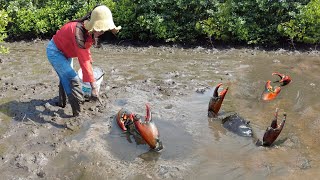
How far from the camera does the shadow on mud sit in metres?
5.68

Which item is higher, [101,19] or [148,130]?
[101,19]

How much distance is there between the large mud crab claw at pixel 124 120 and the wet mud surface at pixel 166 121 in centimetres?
10

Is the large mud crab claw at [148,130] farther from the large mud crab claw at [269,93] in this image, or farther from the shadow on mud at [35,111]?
the large mud crab claw at [269,93]

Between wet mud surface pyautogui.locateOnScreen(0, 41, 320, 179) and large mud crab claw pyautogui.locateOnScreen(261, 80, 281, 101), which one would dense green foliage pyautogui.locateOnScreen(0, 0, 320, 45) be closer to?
wet mud surface pyautogui.locateOnScreen(0, 41, 320, 179)

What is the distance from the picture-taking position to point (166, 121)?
5684 millimetres

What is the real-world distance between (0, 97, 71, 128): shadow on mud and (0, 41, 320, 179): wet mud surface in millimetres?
15

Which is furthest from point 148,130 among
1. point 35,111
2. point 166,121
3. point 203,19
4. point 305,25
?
point 305,25

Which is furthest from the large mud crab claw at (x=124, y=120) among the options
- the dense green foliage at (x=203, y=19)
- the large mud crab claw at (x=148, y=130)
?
the dense green foliage at (x=203, y=19)

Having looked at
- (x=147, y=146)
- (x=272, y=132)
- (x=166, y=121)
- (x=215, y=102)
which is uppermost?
(x=272, y=132)

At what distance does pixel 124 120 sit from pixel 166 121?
66cm

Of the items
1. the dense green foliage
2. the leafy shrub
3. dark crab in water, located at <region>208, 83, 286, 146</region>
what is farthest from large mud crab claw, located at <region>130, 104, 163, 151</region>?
the leafy shrub

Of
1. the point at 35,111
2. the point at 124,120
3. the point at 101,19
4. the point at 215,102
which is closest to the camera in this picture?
the point at 101,19

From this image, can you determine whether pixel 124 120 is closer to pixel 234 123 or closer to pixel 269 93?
pixel 234 123

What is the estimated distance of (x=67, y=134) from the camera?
531 centimetres
